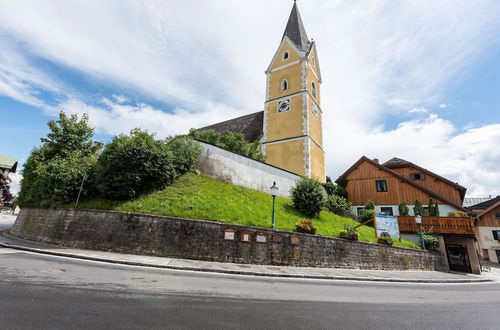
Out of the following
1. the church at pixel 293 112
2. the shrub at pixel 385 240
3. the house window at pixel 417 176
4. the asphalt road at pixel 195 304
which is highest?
the church at pixel 293 112

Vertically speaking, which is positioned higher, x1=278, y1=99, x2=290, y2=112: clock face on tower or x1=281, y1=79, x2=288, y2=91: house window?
x1=281, y1=79, x2=288, y2=91: house window

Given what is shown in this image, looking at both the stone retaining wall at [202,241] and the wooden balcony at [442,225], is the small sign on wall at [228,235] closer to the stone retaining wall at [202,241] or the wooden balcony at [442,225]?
the stone retaining wall at [202,241]

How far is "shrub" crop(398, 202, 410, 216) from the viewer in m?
23.3

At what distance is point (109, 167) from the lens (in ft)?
47.5

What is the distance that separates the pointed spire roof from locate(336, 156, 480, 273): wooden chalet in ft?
62.1

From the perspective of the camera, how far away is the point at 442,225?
19.4 m

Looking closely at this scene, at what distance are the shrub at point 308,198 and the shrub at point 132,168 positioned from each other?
9466 millimetres

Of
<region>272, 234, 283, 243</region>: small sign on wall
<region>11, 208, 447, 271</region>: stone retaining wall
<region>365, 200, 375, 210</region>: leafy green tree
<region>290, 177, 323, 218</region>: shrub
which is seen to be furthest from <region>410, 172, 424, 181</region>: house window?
<region>272, 234, 283, 243</region>: small sign on wall

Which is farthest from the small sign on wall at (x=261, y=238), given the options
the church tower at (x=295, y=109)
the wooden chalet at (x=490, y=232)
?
the wooden chalet at (x=490, y=232)

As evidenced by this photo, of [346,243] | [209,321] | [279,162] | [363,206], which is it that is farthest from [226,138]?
[209,321]

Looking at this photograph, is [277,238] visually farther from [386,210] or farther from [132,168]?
[386,210]

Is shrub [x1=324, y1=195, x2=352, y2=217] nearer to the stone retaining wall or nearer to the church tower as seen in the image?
the church tower

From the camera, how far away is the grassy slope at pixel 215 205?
13312mm

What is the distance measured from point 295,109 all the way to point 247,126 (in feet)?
29.2
